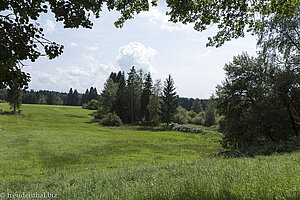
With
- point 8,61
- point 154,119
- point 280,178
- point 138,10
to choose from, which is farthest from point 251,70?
point 154,119

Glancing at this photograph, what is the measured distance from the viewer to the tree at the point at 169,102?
56.1 metres

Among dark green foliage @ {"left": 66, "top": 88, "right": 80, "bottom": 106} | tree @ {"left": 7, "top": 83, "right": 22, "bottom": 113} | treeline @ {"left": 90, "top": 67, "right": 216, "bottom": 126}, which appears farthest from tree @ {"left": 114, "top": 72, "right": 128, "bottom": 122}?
dark green foliage @ {"left": 66, "top": 88, "right": 80, "bottom": 106}

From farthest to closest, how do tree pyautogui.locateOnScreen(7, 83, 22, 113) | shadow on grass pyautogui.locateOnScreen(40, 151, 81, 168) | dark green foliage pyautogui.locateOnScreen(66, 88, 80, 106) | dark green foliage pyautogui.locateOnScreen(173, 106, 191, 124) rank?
1. dark green foliage pyautogui.locateOnScreen(66, 88, 80, 106)
2. dark green foliage pyautogui.locateOnScreen(173, 106, 191, 124)
3. tree pyautogui.locateOnScreen(7, 83, 22, 113)
4. shadow on grass pyautogui.locateOnScreen(40, 151, 81, 168)

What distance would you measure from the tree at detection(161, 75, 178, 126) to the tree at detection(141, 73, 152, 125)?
6.32 metres

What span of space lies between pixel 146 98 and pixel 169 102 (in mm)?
9379

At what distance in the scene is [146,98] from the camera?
205ft

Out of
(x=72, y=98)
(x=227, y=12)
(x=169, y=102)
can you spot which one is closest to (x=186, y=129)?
(x=169, y=102)

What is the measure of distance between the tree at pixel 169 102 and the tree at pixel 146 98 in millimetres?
6322

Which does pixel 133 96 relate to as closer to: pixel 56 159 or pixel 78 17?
pixel 56 159

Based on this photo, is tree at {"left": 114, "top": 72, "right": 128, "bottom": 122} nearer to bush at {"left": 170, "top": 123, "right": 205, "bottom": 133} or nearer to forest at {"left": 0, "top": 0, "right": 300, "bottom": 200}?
bush at {"left": 170, "top": 123, "right": 205, "bottom": 133}

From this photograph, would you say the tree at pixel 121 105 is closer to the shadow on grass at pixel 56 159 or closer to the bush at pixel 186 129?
the bush at pixel 186 129

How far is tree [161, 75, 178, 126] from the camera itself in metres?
56.1

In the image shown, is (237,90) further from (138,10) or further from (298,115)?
A: (138,10)

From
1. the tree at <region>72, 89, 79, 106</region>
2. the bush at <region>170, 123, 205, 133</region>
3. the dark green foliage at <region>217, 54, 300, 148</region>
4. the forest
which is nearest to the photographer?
the forest
